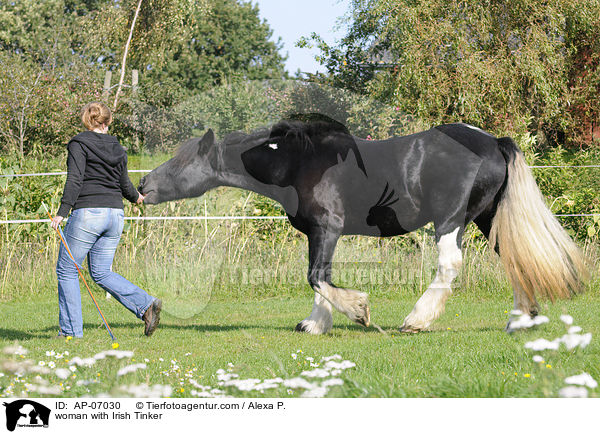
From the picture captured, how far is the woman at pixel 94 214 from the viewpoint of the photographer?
5152mm

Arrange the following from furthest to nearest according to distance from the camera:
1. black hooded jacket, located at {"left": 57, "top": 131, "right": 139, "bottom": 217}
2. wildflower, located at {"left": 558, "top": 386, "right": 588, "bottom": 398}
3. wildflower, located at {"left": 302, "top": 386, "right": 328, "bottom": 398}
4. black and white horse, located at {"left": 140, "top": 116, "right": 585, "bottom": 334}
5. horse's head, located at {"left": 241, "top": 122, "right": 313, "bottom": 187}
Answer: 1. horse's head, located at {"left": 241, "top": 122, "right": 313, "bottom": 187}
2. black and white horse, located at {"left": 140, "top": 116, "right": 585, "bottom": 334}
3. black hooded jacket, located at {"left": 57, "top": 131, "right": 139, "bottom": 217}
4. wildflower, located at {"left": 302, "top": 386, "right": 328, "bottom": 398}
5. wildflower, located at {"left": 558, "top": 386, "right": 588, "bottom": 398}

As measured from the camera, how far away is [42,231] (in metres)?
9.86

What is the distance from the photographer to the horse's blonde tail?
515cm

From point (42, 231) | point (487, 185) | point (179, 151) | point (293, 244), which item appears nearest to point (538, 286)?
point (487, 185)

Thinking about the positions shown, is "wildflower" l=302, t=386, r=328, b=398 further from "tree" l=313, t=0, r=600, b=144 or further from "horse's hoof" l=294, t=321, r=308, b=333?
"tree" l=313, t=0, r=600, b=144

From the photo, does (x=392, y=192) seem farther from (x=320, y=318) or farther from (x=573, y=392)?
(x=573, y=392)

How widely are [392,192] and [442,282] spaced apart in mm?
851

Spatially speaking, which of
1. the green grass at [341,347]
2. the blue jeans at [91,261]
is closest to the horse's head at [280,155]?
the blue jeans at [91,261]

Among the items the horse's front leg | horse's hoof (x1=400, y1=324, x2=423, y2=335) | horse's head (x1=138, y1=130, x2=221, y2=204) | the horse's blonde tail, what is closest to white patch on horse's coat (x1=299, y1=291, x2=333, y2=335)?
the horse's front leg

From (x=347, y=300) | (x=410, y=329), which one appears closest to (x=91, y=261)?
(x=347, y=300)
